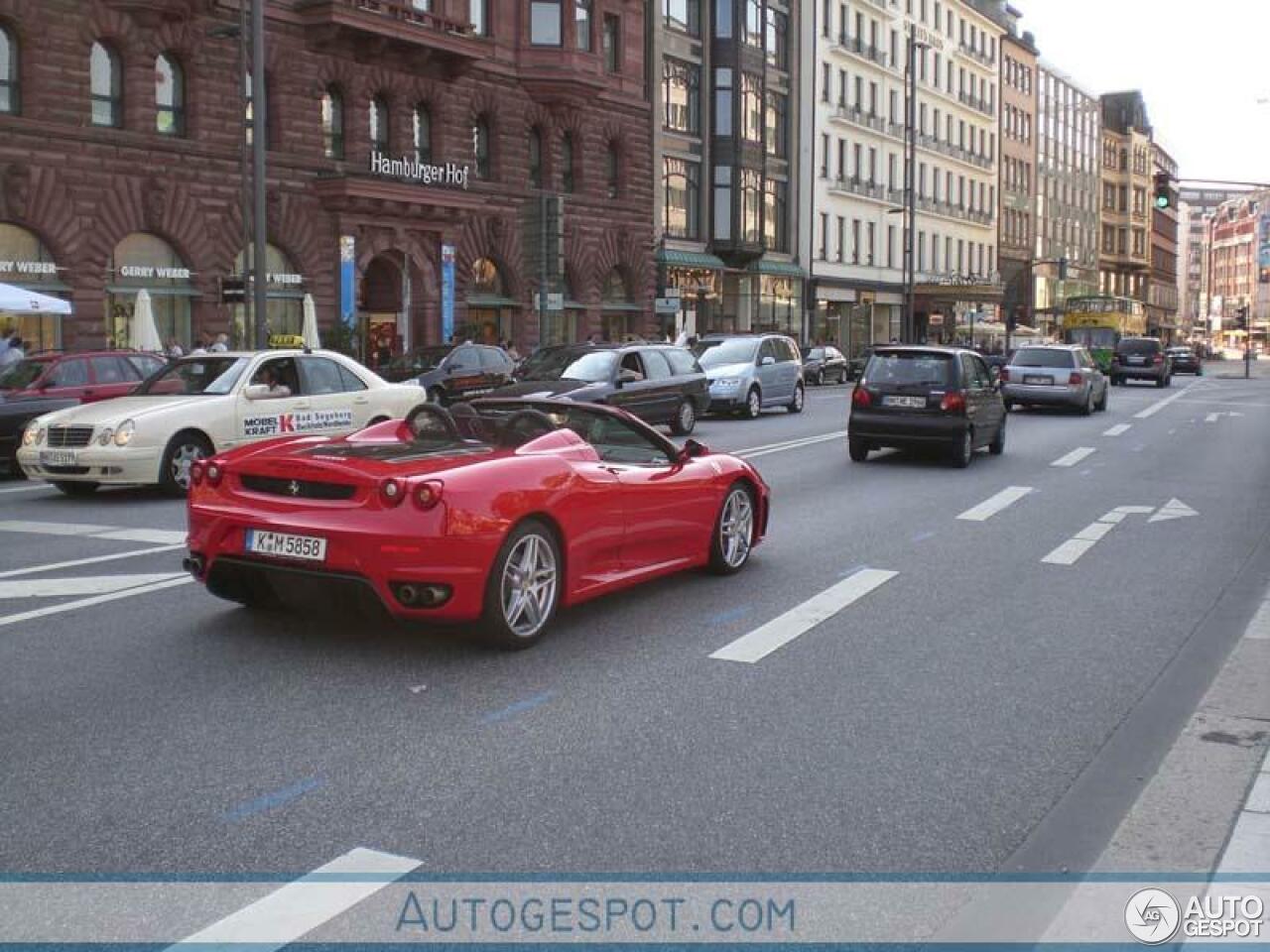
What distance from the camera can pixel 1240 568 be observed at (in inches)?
422

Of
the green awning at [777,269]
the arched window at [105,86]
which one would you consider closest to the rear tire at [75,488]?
the arched window at [105,86]

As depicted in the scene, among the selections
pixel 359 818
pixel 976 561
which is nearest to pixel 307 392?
pixel 976 561

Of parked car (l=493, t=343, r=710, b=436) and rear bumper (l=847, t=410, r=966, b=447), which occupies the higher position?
parked car (l=493, t=343, r=710, b=436)

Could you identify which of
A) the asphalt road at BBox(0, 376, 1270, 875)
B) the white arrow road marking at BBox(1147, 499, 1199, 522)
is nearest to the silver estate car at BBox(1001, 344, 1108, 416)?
the white arrow road marking at BBox(1147, 499, 1199, 522)

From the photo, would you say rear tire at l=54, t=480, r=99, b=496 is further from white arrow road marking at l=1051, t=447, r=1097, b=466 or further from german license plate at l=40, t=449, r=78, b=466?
white arrow road marking at l=1051, t=447, r=1097, b=466

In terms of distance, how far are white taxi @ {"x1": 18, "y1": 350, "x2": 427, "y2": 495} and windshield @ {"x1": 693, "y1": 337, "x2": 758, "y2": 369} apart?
12718 millimetres

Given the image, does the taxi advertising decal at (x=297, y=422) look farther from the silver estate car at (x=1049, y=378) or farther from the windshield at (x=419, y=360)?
the silver estate car at (x=1049, y=378)

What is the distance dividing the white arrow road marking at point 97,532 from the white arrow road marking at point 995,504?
689 centimetres

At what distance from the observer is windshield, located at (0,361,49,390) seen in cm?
1830

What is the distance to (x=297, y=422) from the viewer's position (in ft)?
52.9

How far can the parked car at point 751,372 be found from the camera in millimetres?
28703

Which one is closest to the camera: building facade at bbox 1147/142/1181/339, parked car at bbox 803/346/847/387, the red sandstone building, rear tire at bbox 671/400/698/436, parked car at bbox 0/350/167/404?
parked car at bbox 0/350/167/404

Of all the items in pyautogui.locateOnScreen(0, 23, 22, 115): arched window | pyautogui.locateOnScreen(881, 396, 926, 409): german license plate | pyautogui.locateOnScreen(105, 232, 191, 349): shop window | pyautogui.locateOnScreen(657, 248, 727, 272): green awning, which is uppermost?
pyautogui.locateOnScreen(0, 23, 22, 115): arched window

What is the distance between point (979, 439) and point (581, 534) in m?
12.4
